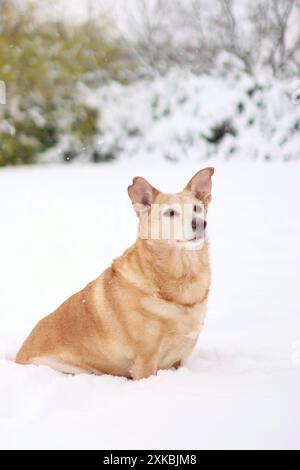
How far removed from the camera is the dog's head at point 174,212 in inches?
108

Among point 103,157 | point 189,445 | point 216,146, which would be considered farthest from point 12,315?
point 103,157

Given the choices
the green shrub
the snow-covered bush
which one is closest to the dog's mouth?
the snow-covered bush

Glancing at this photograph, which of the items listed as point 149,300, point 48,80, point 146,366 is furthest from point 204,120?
point 146,366

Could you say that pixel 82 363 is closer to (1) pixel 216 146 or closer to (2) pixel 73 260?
(2) pixel 73 260

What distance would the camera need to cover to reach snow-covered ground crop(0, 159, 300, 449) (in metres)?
2.34

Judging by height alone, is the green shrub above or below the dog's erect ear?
above

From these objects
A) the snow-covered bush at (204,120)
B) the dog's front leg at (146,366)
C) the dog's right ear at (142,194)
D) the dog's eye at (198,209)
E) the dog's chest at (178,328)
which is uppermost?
the snow-covered bush at (204,120)

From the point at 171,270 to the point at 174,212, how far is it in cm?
28

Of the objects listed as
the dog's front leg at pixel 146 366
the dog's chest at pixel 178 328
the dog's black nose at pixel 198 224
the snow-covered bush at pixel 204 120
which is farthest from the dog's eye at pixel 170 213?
the snow-covered bush at pixel 204 120

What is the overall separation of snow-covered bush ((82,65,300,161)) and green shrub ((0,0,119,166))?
682mm

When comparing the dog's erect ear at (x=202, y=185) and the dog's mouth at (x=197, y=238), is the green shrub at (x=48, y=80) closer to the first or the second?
the dog's erect ear at (x=202, y=185)

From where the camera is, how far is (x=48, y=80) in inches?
474

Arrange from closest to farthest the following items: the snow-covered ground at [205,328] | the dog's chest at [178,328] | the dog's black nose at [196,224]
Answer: the snow-covered ground at [205,328] → the dog's black nose at [196,224] → the dog's chest at [178,328]

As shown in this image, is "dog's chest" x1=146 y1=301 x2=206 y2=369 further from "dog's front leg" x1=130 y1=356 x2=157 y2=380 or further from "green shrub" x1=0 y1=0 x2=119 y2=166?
"green shrub" x1=0 y1=0 x2=119 y2=166
